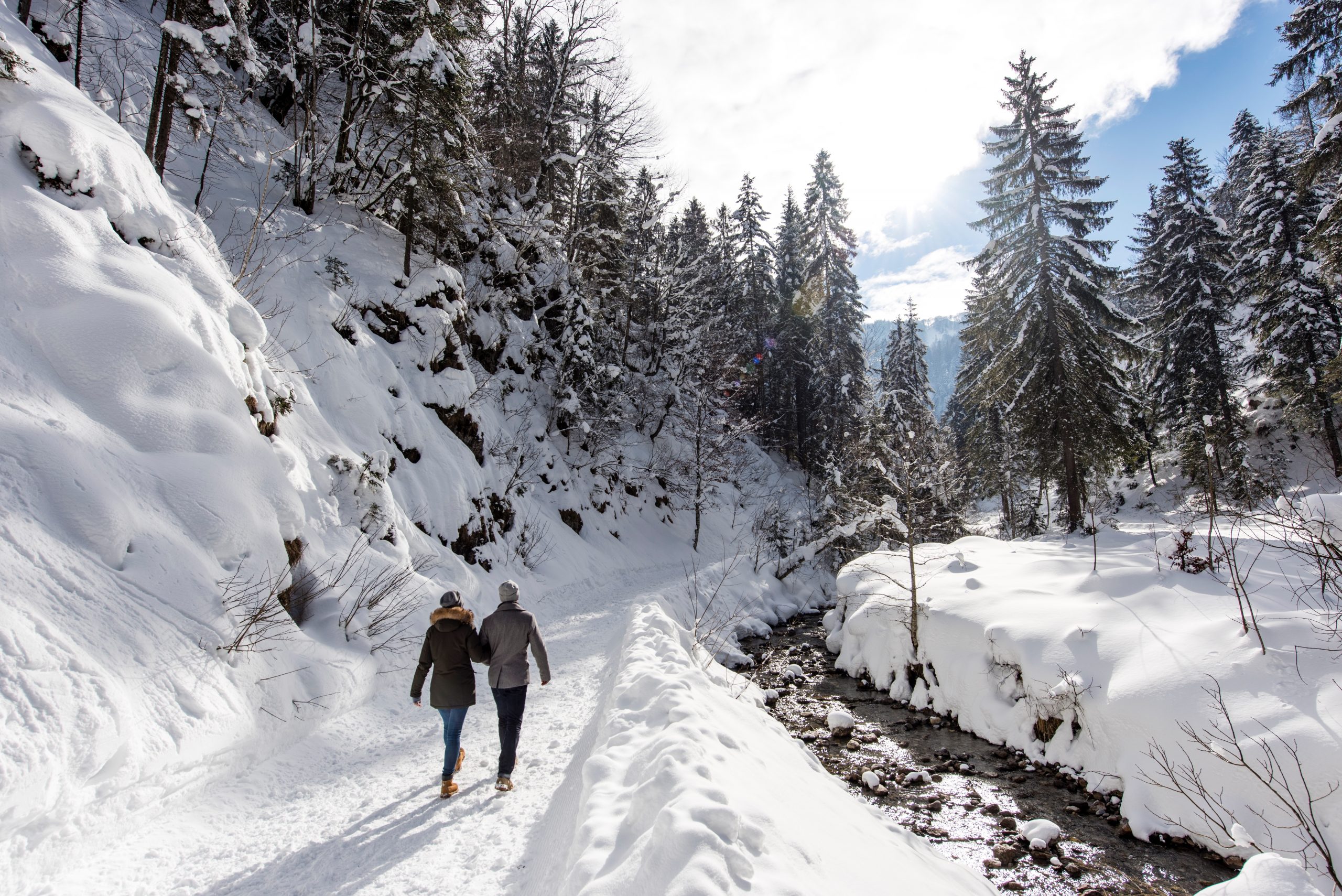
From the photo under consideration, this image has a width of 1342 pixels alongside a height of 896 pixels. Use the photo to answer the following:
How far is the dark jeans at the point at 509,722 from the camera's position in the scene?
4.70m

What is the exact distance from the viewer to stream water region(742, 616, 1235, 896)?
17.8 feet

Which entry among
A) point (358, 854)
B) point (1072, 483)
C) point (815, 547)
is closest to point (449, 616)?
point (358, 854)

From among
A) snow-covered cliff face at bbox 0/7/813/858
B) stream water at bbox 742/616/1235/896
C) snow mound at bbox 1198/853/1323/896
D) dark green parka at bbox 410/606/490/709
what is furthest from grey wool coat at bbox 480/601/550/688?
stream water at bbox 742/616/1235/896

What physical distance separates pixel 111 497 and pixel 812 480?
31.8 metres

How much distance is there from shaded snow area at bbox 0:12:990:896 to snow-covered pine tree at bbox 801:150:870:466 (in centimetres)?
2387

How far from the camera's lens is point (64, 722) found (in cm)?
336

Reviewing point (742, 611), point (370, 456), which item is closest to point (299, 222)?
point (370, 456)

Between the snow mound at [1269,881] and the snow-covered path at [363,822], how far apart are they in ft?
11.5

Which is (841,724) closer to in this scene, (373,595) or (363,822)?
(363,822)

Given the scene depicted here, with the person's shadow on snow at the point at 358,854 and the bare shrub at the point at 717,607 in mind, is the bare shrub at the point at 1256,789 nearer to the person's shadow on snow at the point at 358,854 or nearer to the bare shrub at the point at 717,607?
the person's shadow on snow at the point at 358,854

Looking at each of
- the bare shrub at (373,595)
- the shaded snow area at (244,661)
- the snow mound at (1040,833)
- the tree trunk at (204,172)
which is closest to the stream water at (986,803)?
the snow mound at (1040,833)

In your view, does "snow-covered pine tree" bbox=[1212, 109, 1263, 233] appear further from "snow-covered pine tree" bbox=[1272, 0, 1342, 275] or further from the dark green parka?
the dark green parka

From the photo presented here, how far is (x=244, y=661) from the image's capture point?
4957mm

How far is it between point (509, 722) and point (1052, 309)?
17.8m
